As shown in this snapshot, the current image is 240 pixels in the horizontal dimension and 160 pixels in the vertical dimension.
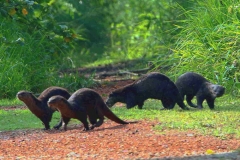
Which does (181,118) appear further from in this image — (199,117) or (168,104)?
(168,104)

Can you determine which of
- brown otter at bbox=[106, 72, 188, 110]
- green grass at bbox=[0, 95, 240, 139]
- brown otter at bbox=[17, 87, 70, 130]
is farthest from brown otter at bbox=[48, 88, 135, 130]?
brown otter at bbox=[106, 72, 188, 110]

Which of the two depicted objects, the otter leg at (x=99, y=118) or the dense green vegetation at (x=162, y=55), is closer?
the otter leg at (x=99, y=118)

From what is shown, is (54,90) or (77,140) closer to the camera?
(77,140)

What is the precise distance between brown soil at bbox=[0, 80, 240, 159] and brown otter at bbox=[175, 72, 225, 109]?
2227 millimetres

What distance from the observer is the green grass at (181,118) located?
985 cm

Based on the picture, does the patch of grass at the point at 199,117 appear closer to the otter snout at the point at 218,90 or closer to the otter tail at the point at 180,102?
the otter tail at the point at 180,102

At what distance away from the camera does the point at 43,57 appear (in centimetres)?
1683

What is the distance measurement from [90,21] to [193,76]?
558 inches

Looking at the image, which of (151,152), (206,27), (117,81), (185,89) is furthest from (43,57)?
(151,152)

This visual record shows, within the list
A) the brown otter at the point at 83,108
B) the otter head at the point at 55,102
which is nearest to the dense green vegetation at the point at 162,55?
the brown otter at the point at 83,108

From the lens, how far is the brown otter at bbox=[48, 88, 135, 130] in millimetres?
10281

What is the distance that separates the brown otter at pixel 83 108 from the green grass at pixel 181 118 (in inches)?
26.9

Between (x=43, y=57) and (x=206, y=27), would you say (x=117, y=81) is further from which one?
(x=206, y=27)

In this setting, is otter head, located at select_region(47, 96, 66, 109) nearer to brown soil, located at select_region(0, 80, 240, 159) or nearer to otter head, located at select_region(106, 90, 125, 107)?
brown soil, located at select_region(0, 80, 240, 159)
